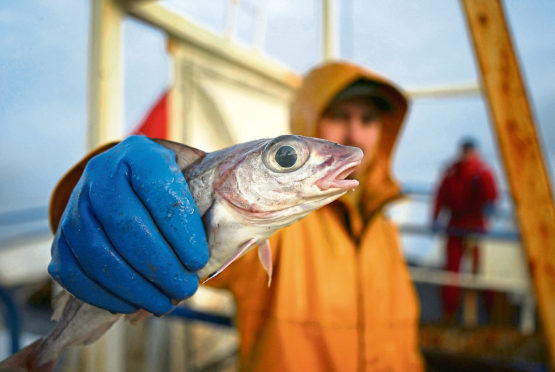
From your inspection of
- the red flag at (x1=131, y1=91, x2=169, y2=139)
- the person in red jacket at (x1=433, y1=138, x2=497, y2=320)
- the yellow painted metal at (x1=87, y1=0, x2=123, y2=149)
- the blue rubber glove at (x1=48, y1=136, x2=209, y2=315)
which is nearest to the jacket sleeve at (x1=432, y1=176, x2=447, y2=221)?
the person in red jacket at (x1=433, y1=138, x2=497, y2=320)

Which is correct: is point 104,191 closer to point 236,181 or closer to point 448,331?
point 236,181

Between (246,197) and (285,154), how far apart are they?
12cm

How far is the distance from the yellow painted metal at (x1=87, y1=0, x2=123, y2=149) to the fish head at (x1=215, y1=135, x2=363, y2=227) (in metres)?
1.66

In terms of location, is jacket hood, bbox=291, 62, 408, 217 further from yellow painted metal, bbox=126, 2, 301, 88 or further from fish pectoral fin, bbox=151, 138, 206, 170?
yellow painted metal, bbox=126, 2, 301, 88

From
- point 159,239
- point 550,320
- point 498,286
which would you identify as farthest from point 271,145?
point 498,286

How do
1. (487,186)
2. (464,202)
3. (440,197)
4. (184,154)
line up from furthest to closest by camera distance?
(440,197), (464,202), (487,186), (184,154)

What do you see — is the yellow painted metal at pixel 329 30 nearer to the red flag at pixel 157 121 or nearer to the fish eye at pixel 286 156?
the red flag at pixel 157 121

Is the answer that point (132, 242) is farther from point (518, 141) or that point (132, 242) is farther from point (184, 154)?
point (518, 141)

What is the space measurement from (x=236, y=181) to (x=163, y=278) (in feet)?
0.83

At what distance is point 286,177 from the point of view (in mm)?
739

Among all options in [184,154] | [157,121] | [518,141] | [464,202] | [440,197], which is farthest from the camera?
[440,197]

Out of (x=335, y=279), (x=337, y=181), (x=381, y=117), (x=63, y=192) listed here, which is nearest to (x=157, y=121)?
(x=381, y=117)

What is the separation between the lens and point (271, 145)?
73 centimetres

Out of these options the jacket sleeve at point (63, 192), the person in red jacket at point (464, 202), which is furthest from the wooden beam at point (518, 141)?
the person in red jacket at point (464, 202)
